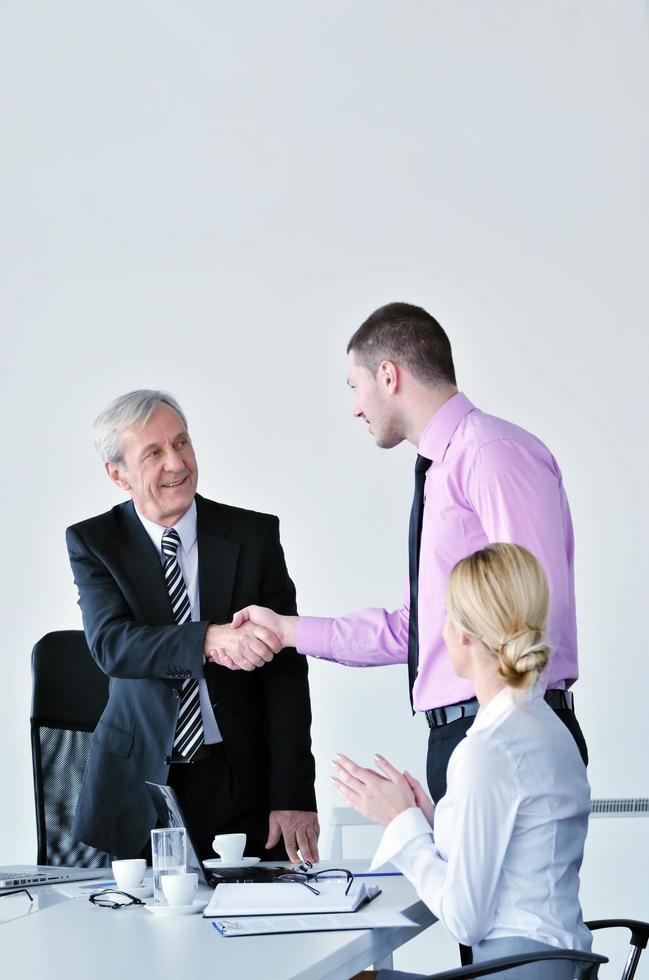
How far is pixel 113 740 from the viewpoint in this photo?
2777mm

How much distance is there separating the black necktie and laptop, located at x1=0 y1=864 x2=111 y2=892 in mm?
793

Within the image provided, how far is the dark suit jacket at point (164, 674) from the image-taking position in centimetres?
273

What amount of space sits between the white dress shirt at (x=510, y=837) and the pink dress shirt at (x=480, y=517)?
1.41ft

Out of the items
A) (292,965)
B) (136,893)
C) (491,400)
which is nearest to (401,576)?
(491,400)

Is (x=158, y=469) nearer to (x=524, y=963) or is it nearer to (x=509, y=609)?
(x=509, y=609)

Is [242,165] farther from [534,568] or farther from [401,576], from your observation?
[534,568]

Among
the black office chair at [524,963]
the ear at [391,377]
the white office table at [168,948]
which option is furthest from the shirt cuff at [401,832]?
the ear at [391,377]

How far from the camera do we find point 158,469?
118 inches

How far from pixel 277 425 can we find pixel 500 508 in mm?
2165

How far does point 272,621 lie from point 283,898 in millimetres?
917

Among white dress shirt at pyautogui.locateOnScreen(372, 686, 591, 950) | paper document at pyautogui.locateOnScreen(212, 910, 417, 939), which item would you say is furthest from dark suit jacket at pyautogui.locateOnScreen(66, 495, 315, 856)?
white dress shirt at pyautogui.locateOnScreen(372, 686, 591, 950)

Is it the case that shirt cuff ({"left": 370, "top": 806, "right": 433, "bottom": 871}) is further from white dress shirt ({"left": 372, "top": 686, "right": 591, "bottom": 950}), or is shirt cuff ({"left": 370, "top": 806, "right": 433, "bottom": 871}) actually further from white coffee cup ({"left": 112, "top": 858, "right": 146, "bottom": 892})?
white coffee cup ({"left": 112, "top": 858, "right": 146, "bottom": 892})

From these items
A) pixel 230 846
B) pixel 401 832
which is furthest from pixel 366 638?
pixel 401 832

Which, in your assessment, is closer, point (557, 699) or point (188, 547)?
point (557, 699)
